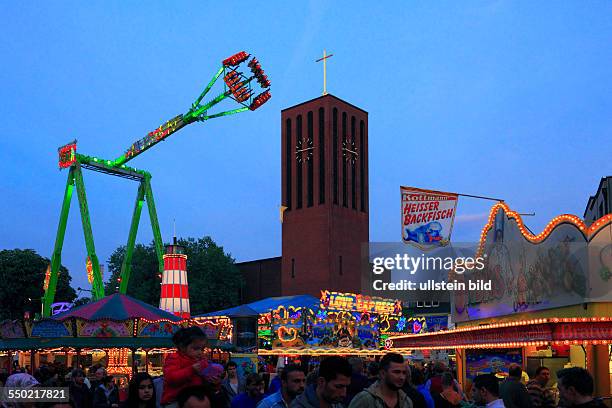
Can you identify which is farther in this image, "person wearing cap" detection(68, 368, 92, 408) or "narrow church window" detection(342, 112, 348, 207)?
"narrow church window" detection(342, 112, 348, 207)

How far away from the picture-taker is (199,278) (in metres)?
73.7

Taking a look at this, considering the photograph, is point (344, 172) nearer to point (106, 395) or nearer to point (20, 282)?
point (20, 282)

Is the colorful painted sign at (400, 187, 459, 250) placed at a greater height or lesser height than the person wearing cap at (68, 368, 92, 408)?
greater

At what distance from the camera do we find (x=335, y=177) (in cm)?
6394

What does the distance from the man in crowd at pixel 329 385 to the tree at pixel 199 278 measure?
67.2 meters

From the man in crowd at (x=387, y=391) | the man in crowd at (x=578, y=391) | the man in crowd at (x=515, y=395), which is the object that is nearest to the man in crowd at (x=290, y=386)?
the man in crowd at (x=387, y=391)


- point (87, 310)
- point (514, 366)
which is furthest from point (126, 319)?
point (514, 366)

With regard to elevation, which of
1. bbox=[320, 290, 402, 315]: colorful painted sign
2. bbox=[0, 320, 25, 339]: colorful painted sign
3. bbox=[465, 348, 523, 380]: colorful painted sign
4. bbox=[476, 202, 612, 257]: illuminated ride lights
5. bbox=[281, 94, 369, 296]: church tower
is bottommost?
bbox=[465, 348, 523, 380]: colorful painted sign

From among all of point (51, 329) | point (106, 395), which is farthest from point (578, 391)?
point (51, 329)

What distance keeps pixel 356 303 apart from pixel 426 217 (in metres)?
20.2

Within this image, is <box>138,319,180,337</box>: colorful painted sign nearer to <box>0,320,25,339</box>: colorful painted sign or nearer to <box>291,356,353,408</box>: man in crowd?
<box>0,320,25,339</box>: colorful painted sign

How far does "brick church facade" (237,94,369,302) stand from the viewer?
62.5m

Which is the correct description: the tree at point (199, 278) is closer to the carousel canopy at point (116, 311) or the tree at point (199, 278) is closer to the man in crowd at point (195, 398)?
the carousel canopy at point (116, 311)

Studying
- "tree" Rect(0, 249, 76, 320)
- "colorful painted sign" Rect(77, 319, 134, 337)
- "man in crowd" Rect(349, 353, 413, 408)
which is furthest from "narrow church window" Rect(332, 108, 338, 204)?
"man in crowd" Rect(349, 353, 413, 408)
